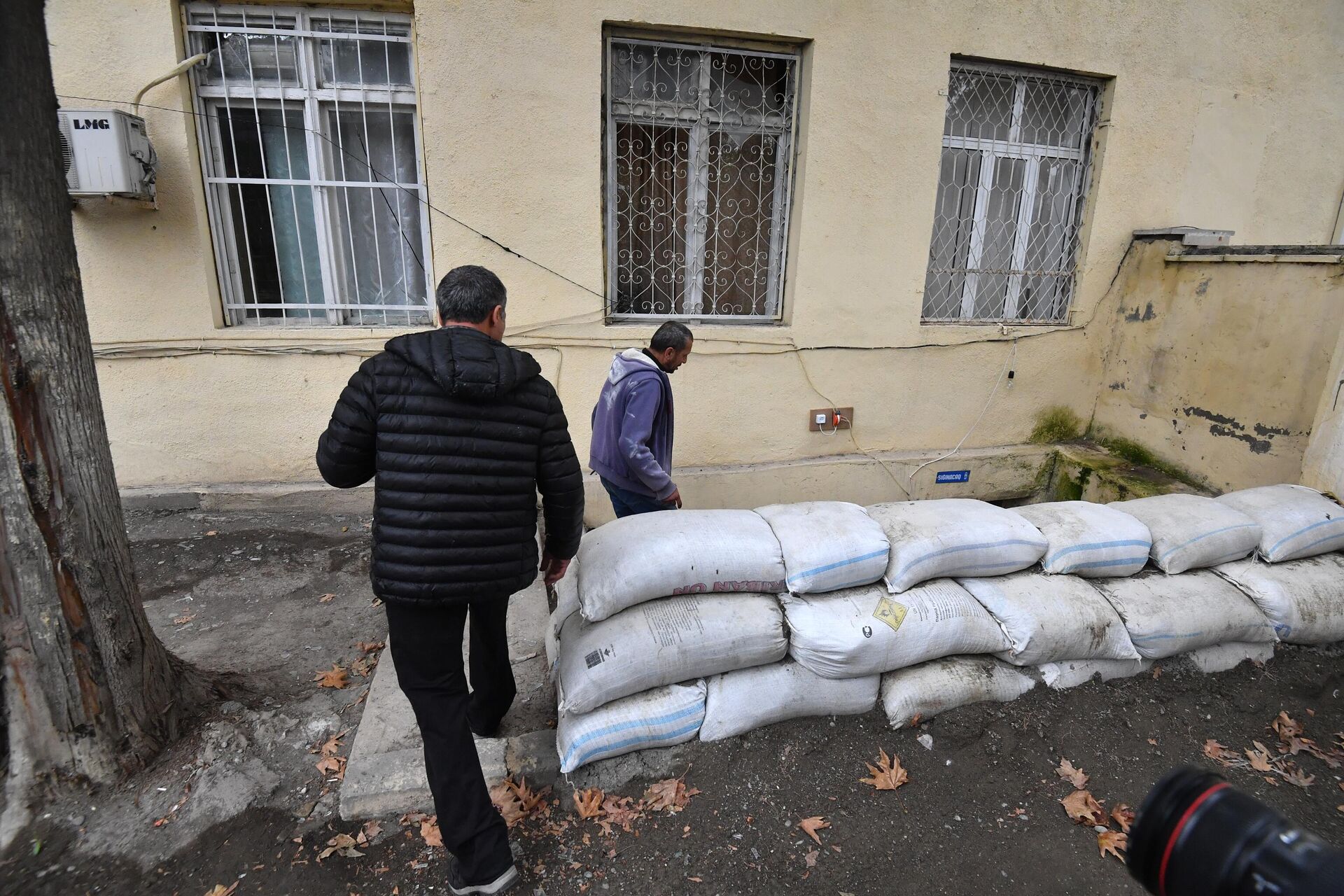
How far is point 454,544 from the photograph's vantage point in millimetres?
1865

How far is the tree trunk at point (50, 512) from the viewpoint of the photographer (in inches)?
71.9

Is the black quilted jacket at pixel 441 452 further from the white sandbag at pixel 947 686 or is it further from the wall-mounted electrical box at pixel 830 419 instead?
the wall-mounted electrical box at pixel 830 419

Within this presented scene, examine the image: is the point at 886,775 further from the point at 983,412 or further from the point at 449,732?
the point at 983,412

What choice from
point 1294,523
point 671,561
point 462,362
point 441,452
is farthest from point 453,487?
point 1294,523

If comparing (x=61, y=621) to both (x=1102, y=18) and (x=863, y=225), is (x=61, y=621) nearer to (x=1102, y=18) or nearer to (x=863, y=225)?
(x=863, y=225)

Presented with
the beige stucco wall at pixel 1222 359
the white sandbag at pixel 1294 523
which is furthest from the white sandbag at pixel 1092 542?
the beige stucco wall at pixel 1222 359

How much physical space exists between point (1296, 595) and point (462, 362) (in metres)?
3.92

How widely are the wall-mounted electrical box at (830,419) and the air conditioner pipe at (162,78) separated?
14.3ft

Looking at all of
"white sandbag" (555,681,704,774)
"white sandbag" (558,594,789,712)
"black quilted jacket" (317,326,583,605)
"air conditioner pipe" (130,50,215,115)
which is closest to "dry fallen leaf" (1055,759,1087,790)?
"white sandbag" (558,594,789,712)

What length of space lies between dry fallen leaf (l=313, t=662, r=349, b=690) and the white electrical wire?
415 cm

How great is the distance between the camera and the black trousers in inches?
76.0

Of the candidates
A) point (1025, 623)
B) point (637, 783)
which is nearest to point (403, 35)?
point (637, 783)

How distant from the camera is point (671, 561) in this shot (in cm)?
258

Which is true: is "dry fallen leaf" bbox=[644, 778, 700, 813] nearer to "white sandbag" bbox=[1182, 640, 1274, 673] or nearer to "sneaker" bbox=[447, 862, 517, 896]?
"sneaker" bbox=[447, 862, 517, 896]
